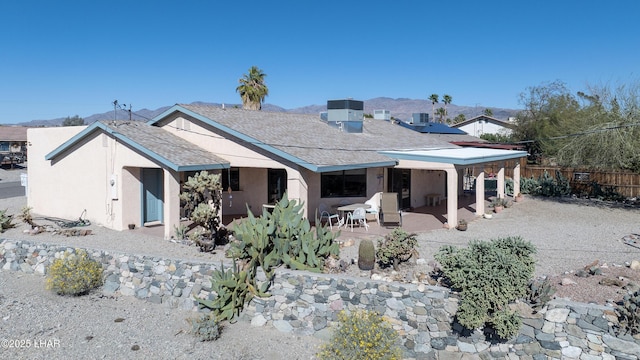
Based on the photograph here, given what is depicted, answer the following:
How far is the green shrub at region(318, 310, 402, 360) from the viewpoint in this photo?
791cm

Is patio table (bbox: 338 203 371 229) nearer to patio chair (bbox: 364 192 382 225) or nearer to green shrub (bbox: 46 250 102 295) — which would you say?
patio chair (bbox: 364 192 382 225)

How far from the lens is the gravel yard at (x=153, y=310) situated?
9219 mm

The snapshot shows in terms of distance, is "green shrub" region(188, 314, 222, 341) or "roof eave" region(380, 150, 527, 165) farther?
"roof eave" region(380, 150, 527, 165)

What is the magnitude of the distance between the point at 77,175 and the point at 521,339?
16.1 m

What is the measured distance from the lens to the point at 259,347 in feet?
30.5

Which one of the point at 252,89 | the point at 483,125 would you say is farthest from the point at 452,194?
the point at 483,125

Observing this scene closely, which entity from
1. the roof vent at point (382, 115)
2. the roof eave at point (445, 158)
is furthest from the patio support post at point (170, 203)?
the roof vent at point (382, 115)

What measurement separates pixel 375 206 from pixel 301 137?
3.94 meters

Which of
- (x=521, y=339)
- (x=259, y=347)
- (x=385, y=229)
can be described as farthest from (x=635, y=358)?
(x=385, y=229)

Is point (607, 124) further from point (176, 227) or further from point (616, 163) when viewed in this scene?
point (176, 227)

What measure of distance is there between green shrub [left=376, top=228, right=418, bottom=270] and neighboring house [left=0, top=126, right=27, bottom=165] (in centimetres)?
4811

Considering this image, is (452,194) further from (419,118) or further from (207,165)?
(419,118)

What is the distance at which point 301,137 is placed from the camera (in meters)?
18.1

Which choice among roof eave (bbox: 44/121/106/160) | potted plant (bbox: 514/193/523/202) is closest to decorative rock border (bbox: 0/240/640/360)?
roof eave (bbox: 44/121/106/160)
